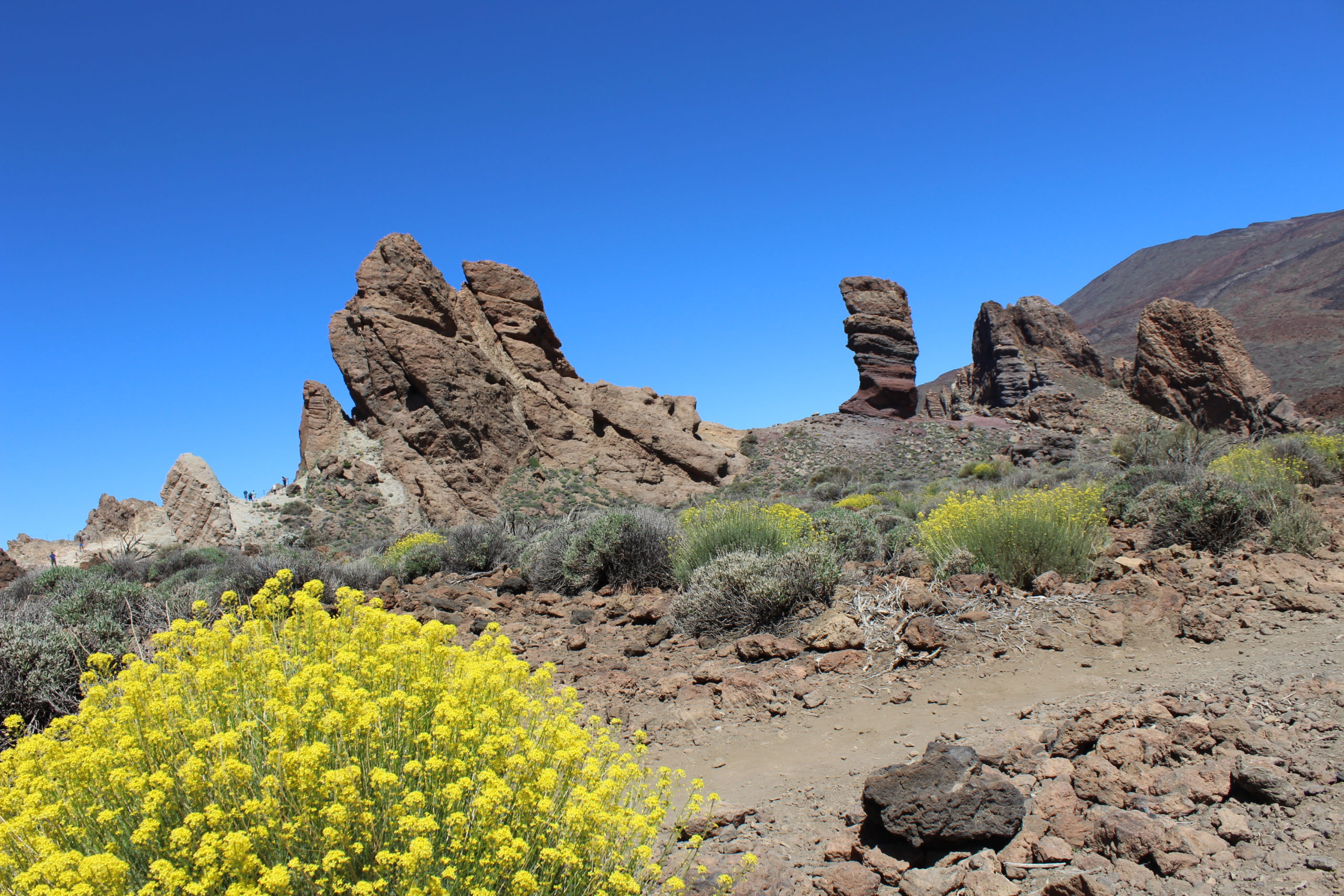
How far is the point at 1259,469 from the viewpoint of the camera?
27.6 ft

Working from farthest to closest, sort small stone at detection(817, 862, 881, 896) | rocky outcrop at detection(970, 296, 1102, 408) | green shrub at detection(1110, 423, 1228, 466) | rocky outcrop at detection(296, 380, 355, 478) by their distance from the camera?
rocky outcrop at detection(970, 296, 1102, 408) < rocky outcrop at detection(296, 380, 355, 478) < green shrub at detection(1110, 423, 1228, 466) < small stone at detection(817, 862, 881, 896)

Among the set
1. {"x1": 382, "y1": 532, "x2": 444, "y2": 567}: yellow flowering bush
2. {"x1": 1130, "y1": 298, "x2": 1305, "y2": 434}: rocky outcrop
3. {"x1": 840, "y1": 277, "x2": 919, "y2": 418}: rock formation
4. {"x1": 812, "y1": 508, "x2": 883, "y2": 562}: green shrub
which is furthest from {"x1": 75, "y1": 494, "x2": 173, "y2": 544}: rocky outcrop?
{"x1": 1130, "y1": 298, "x2": 1305, "y2": 434}: rocky outcrop

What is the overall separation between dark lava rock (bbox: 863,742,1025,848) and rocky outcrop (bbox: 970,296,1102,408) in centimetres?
4652

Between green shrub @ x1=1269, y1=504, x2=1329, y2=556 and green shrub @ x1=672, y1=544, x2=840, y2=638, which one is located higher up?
green shrub @ x1=672, y1=544, x2=840, y2=638

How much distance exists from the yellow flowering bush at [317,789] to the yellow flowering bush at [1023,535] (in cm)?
484

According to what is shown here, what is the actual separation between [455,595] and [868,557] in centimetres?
478

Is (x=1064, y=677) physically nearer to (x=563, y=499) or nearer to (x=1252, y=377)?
(x=563, y=499)

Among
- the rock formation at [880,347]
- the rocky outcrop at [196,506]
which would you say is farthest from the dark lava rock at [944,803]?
the rock formation at [880,347]

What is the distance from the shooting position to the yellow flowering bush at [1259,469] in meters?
7.42

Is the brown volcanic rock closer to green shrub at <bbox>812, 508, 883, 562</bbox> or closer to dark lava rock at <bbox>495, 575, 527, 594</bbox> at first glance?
dark lava rock at <bbox>495, 575, 527, 594</bbox>

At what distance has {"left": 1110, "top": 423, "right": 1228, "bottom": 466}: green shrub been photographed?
441 inches

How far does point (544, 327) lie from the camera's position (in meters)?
33.3

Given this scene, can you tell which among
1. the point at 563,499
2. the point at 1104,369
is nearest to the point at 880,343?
the point at 1104,369

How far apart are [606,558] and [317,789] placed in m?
6.93
